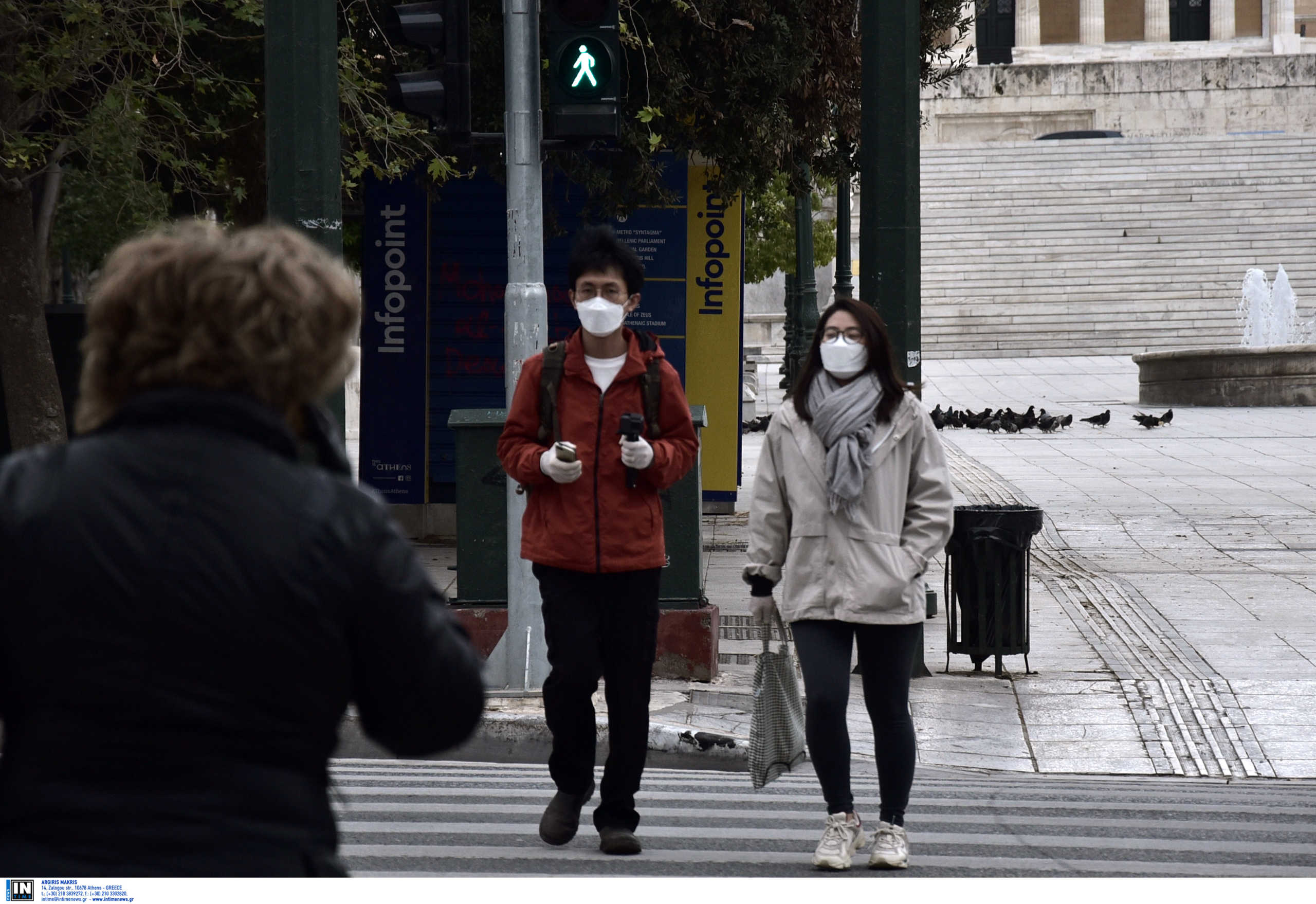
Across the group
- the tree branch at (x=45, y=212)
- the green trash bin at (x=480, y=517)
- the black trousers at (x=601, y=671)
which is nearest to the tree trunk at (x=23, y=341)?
the tree branch at (x=45, y=212)

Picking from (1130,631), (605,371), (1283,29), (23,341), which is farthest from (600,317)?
(1283,29)

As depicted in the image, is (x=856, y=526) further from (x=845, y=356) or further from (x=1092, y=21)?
(x=1092, y=21)

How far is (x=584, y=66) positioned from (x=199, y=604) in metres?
5.69

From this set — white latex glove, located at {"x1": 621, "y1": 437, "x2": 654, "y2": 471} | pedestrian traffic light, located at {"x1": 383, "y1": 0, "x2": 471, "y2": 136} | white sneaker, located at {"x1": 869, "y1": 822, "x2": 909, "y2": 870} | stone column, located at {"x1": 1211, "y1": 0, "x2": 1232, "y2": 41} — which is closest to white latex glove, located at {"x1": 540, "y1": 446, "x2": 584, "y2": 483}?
white latex glove, located at {"x1": 621, "y1": 437, "x2": 654, "y2": 471}

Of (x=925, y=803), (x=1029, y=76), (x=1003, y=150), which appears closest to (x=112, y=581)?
(x=925, y=803)

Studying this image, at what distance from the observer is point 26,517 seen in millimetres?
1812

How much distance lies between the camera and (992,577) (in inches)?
324

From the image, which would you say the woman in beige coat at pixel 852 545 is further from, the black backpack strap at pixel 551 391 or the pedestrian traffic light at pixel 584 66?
the pedestrian traffic light at pixel 584 66

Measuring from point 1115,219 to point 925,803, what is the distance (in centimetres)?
4304

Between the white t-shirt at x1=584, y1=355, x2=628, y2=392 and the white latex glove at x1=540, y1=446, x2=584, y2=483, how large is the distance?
0.29m

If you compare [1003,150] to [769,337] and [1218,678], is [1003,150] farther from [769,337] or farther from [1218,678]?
[1218,678]

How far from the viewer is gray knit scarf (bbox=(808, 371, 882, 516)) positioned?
4516mm

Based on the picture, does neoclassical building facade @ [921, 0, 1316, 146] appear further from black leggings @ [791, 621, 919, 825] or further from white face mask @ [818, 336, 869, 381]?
black leggings @ [791, 621, 919, 825]

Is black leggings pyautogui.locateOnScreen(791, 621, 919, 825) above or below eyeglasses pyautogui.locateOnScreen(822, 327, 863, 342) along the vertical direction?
below
